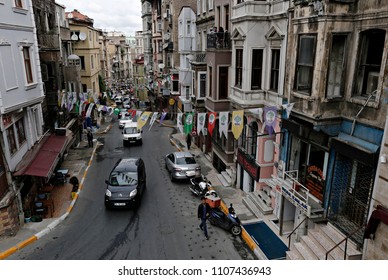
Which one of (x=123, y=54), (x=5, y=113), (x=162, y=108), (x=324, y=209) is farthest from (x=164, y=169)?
(x=123, y=54)

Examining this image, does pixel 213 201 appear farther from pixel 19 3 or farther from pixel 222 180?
pixel 19 3

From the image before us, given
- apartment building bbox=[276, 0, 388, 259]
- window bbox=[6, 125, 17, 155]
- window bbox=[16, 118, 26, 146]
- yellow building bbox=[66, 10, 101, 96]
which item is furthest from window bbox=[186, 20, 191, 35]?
window bbox=[6, 125, 17, 155]

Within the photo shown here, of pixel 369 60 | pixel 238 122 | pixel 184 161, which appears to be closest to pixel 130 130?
pixel 184 161

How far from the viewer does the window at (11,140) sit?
1367cm

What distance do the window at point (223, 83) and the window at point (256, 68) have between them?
3.73 m

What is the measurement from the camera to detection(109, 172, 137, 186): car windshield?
1611 cm

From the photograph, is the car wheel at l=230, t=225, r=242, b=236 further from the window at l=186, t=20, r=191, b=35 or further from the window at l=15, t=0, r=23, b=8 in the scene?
the window at l=186, t=20, r=191, b=35

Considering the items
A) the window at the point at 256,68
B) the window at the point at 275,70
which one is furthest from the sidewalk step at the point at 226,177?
the window at the point at 275,70

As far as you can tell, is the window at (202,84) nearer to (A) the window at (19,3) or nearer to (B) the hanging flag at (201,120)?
(B) the hanging flag at (201,120)

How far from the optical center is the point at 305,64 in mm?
10148

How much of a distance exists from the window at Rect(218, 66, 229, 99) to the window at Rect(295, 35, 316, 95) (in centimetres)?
801

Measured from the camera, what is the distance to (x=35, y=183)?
668 inches

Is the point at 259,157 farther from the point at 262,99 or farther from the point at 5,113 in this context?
the point at 5,113

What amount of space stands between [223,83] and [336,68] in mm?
9550
